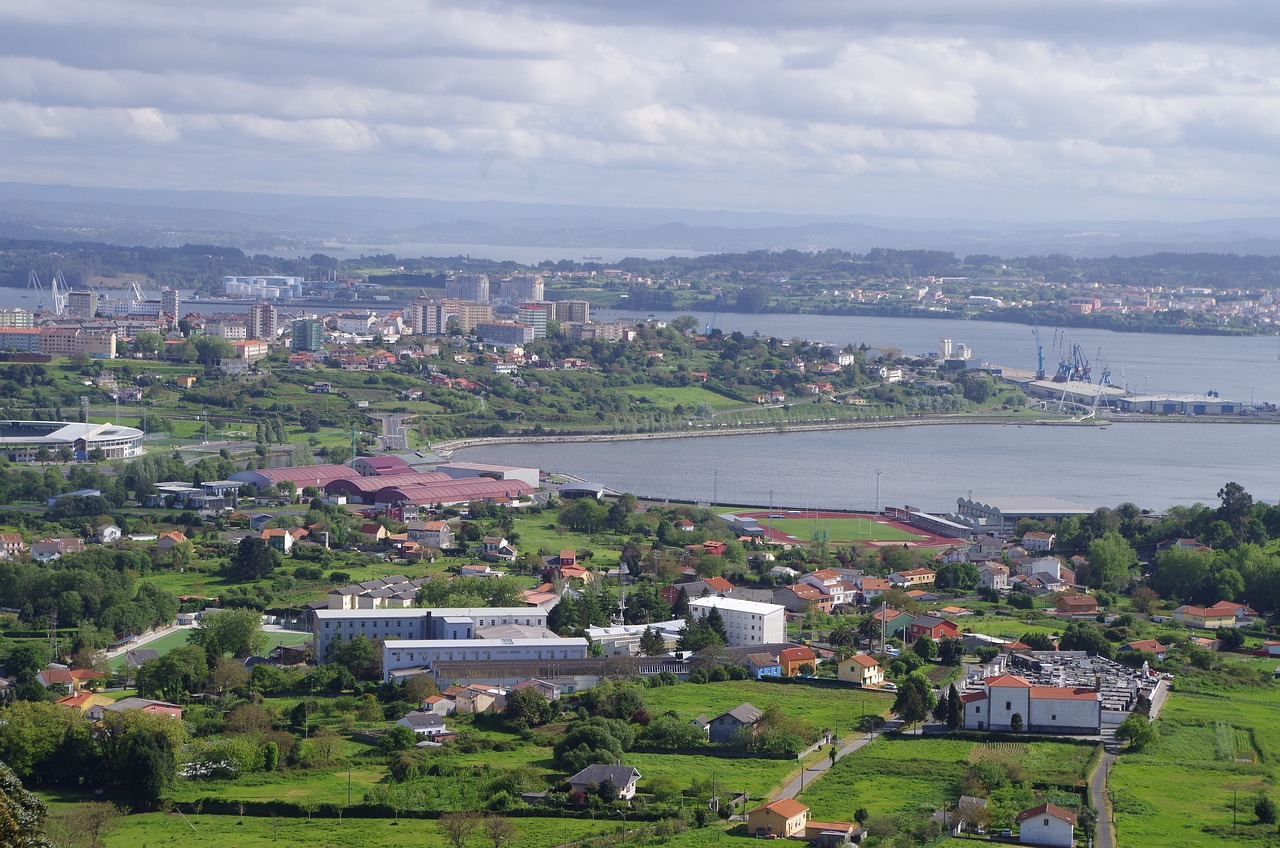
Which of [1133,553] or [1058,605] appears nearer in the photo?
[1058,605]

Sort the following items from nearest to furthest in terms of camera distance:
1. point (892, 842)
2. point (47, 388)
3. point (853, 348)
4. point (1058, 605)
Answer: point (892, 842) < point (1058, 605) < point (47, 388) < point (853, 348)

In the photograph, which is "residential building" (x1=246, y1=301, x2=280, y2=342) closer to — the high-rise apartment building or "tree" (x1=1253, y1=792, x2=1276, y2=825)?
the high-rise apartment building

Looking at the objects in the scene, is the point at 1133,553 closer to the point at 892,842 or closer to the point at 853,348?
the point at 892,842

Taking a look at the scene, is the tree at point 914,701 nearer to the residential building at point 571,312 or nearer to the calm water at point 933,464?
the calm water at point 933,464

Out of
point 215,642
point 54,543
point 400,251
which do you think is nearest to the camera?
point 215,642

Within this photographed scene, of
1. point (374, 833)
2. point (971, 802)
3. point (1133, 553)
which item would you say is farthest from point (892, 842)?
point (1133, 553)
